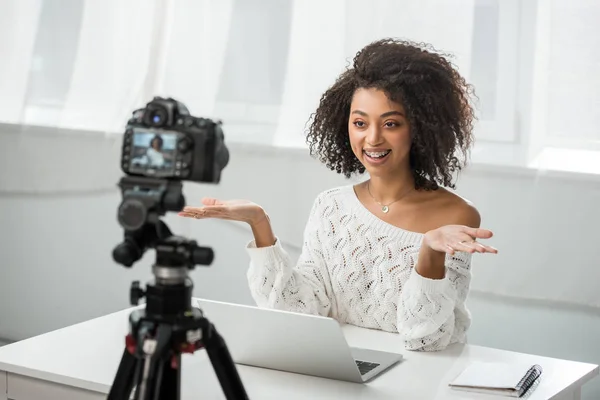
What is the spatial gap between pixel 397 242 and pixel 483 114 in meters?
1.00

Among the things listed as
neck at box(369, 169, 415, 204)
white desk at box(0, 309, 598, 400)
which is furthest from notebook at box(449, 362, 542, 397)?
neck at box(369, 169, 415, 204)

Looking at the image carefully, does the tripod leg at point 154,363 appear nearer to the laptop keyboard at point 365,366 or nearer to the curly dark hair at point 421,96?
the laptop keyboard at point 365,366

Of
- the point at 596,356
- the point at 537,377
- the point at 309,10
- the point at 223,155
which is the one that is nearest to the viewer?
the point at 223,155

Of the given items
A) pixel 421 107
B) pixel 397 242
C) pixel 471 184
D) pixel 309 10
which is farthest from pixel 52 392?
pixel 309 10

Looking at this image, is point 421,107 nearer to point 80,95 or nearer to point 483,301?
point 483,301

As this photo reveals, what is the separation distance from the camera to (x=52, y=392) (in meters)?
1.83

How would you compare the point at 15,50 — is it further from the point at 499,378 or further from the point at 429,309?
the point at 499,378

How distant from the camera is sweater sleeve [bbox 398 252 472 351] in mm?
1997

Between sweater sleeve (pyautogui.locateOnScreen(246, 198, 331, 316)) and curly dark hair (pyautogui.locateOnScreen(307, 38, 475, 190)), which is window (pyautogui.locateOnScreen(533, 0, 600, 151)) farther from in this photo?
sweater sleeve (pyautogui.locateOnScreen(246, 198, 331, 316))

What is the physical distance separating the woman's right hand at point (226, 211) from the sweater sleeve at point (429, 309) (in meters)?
0.39

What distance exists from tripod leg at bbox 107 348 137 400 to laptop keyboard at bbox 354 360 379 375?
55cm

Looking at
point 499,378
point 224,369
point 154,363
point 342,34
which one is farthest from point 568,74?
point 154,363

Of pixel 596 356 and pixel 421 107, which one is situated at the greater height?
pixel 421 107

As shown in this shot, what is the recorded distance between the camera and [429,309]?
6.60 feet
